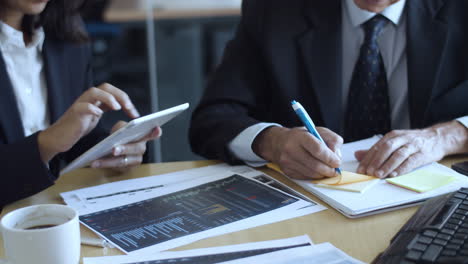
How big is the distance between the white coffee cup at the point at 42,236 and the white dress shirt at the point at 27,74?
28.1 inches

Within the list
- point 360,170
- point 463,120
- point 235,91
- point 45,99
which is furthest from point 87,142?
point 463,120

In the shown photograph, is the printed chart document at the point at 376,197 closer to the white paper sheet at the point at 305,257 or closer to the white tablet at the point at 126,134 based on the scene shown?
the white paper sheet at the point at 305,257

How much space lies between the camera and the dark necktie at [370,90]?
151 centimetres

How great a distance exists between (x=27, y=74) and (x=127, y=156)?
1.44 feet

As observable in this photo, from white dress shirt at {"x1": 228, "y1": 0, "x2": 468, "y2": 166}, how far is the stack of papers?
80cm

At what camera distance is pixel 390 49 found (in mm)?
1528

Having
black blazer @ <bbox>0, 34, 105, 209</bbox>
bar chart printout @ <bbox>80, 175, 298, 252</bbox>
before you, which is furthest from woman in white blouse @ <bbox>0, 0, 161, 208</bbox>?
bar chart printout @ <bbox>80, 175, 298, 252</bbox>

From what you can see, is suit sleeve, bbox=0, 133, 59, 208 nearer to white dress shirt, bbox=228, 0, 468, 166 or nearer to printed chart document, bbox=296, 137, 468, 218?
printed chart document, bbox=296, 137, 468, 218

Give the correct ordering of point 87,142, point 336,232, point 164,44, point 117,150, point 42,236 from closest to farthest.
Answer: point 42,236, point 336,232, point 117,150, point 87,142, point 164,44

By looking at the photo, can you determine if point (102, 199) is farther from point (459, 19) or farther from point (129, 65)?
point (129, 65)

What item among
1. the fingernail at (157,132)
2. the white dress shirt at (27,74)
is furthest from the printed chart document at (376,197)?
the white dress shirt at (27,74)

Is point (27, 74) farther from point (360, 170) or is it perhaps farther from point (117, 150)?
point (360, 170)

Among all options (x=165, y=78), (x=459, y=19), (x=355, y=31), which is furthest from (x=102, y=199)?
(x=165, y=78)

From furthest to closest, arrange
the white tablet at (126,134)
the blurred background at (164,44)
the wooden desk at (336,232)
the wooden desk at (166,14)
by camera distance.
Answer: the wooden desk at (166,14) → the blurred background at (164,44) → the white tablet at (126,134) → the wooden desk at (336,232)
